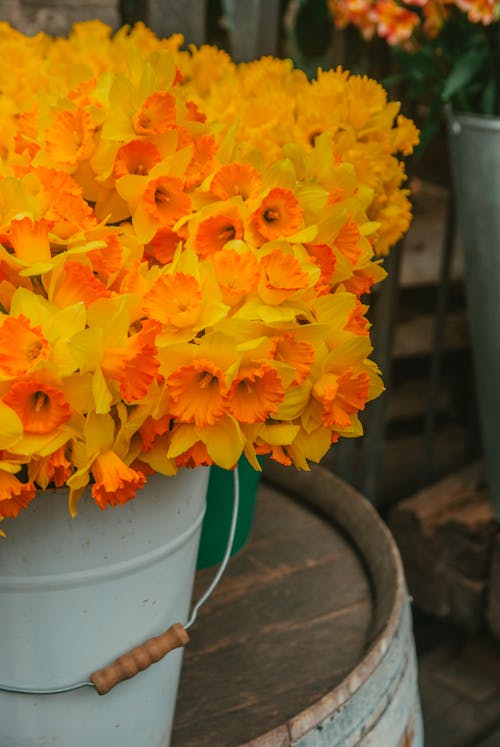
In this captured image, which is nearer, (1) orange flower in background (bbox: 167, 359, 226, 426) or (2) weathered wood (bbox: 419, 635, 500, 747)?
(1) orange flower in background (bbox: 167, 359, 226, 426)

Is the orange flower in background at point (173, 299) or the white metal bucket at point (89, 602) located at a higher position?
the orange flower in background at point (173, 299)

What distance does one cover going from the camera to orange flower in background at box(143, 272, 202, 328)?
566 mm

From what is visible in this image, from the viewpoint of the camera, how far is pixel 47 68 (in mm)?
896

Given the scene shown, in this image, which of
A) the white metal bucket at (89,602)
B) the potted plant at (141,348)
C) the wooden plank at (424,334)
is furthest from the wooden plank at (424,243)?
the white metal bucket at (89,602)

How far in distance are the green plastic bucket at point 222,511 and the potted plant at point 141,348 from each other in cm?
21

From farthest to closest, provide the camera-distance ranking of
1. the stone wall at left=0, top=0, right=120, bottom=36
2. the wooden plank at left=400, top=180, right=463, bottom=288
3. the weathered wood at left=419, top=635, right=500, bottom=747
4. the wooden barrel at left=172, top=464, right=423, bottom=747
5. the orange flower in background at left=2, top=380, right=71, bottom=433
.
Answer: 1. the wooden plank at left=400, top=180, right=463, bottom=288
2. the weathered wood at left=419, top=635, right=500, bottom=747
3. the stone wall at left=0, top=0, right=120, bottom=36
4. the wooden barrel at left=172, top=464, right=423, bottom=747
5. the orange flower in background at left=2, top=380, right=71, bottom=433

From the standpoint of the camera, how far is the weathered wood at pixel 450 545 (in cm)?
166

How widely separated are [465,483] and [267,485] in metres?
0.71

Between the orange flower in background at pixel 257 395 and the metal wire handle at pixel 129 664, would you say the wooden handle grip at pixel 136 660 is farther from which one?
the orange flower in background at pixel 257 395

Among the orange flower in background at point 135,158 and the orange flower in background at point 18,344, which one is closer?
the orange flower in background at point 18,344

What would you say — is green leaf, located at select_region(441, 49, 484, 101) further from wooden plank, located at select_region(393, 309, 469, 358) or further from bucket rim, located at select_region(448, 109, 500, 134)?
wooden plank, located at select_region(393, 309, 469, 358)

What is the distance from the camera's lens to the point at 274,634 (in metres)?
0.94

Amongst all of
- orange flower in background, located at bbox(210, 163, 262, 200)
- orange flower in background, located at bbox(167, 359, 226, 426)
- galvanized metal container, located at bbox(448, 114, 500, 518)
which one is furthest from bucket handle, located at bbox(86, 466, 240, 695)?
galvanized metal container, located at bbox(448, 114, 500, 518)

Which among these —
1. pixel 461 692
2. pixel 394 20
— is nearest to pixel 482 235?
pixel 394 20
